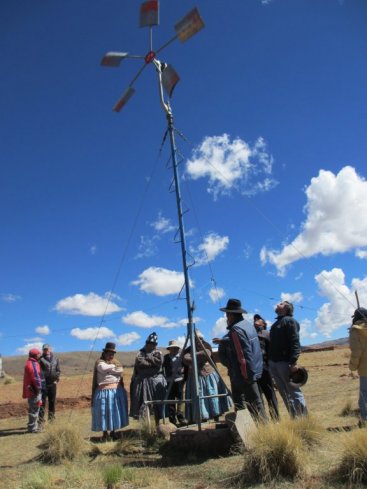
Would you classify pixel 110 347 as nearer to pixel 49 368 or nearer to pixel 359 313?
pixel 49 368

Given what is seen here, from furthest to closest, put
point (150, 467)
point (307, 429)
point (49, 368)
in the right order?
1. point (49, 368)
2. point (150, 467)
3. point (307, 429)

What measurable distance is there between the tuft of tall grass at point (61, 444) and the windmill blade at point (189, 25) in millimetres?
6544

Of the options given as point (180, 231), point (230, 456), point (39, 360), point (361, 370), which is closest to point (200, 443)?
point (230, 456)

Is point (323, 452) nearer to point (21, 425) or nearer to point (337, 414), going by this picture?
point (337, 414)

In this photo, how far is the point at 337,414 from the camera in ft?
28.0

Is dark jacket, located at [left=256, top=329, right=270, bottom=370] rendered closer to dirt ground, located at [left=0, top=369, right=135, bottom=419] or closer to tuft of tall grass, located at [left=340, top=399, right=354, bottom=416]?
tuft of tall grass, located at [left=340, top=399, right=354, bottom=416]

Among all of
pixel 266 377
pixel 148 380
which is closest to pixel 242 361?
pixel 266 377

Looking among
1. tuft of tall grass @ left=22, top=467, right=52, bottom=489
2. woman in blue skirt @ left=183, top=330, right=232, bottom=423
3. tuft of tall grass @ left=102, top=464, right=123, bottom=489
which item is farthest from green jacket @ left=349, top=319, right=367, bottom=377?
tuft of tall grass @ left=22, top=467, right=52, bottom=489

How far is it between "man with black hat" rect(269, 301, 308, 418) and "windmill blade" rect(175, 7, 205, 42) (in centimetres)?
471

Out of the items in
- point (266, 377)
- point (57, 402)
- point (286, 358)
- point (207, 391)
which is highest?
point (286, 358)

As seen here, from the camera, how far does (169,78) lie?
7.72 metres

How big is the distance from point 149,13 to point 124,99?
1.53 metres

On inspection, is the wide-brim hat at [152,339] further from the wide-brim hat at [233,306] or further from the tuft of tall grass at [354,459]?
the tuft of tall grass at [354,459]

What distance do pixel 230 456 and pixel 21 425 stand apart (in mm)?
8673
